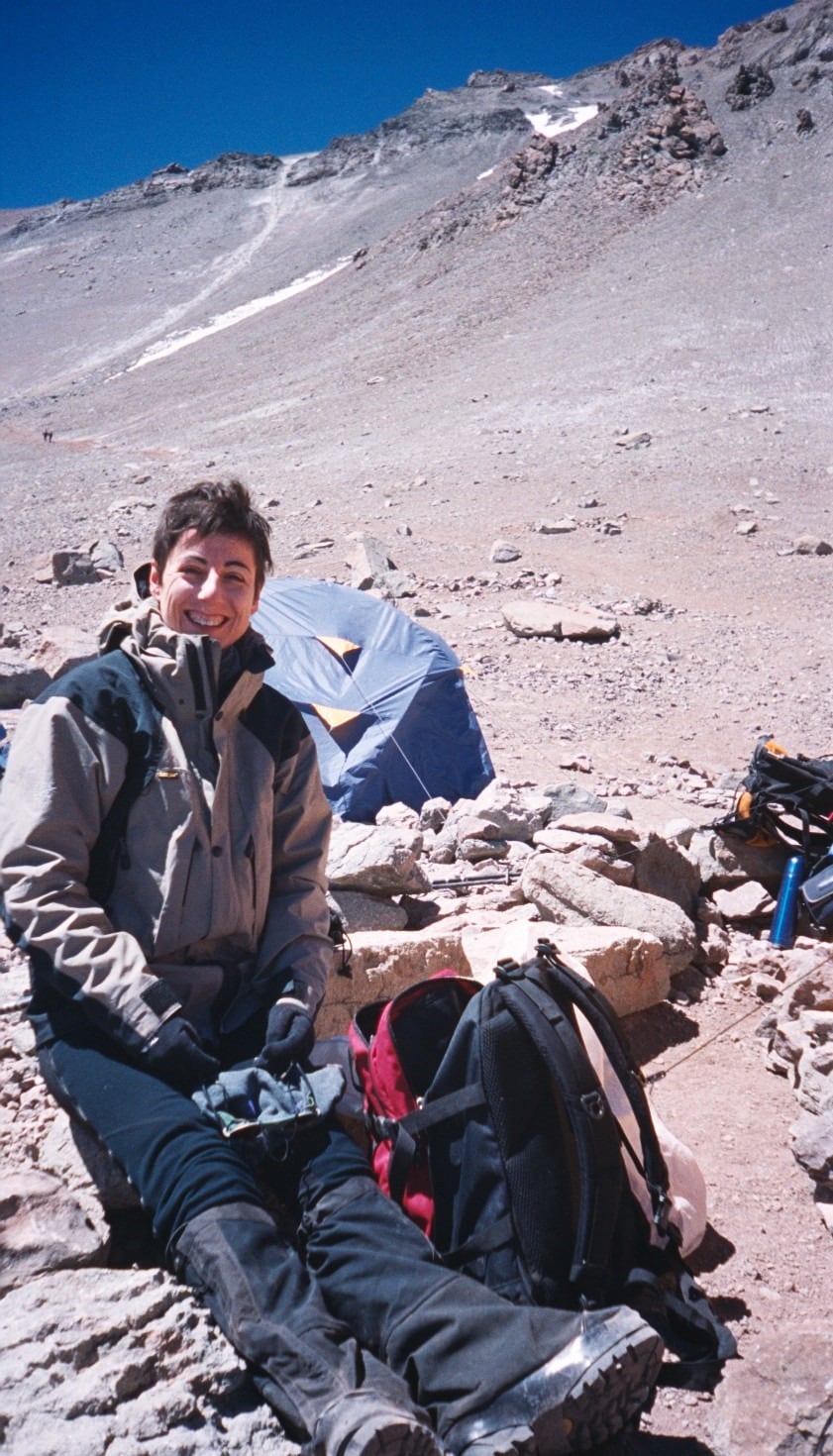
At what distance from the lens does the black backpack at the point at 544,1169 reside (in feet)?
6.93

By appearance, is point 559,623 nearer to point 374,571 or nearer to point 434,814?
point 374,571

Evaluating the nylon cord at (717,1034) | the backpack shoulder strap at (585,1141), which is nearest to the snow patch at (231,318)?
the nylon cord at (717,1034)

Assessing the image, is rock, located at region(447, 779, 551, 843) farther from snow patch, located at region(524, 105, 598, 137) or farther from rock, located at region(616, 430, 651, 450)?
snow patch, located at region(524, 105, 598, 137)

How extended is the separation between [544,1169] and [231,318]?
147 ft

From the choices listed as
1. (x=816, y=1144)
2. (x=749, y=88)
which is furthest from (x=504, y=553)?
(x=749, y=88)

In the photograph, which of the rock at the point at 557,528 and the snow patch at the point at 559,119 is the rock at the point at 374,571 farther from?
the snow patch at the point at 559,119

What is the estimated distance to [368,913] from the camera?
168 inches

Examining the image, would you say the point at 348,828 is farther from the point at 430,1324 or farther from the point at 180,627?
the point at 430,1324

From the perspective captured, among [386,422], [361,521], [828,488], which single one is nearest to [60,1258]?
[361,521]

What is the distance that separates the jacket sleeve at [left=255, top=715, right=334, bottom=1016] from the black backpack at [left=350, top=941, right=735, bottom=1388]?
1.25ft

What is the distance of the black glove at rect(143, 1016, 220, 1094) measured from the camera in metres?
2.13

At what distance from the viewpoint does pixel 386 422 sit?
2330 cm

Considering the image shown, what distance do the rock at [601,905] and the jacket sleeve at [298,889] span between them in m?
1.64

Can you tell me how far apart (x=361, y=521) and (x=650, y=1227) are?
13.3 metres
